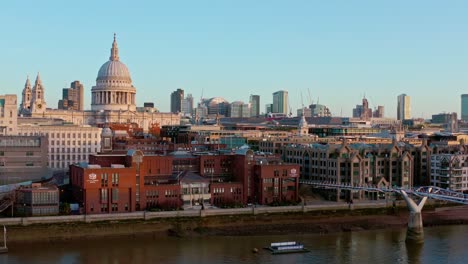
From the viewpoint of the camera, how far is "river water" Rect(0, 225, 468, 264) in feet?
104

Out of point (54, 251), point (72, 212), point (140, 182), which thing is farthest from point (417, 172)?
point (54, 251)

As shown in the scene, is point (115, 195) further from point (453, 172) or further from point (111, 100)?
point (111, 100)

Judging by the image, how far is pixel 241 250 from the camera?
33.9 meters

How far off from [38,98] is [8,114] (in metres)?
31.1

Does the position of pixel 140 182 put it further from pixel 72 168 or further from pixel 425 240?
pixel 425 240

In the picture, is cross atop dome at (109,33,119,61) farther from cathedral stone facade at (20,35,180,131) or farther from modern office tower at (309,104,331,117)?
modern office tower at (309,104,331,117)

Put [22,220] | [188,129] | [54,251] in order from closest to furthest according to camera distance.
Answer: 1. [54,251]
2. [22,220]
3. [188,129]

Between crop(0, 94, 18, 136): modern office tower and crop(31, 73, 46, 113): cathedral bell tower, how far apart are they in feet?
93.8

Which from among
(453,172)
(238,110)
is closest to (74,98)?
(238,110)

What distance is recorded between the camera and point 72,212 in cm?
3828

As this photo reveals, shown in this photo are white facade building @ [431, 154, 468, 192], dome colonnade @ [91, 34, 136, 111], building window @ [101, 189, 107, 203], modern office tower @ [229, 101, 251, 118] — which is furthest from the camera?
modern office tower @ [229, 101, 251, 118]

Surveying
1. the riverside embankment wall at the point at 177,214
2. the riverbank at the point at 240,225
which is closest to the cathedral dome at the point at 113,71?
the riverside embankment wall at the point at 177,214

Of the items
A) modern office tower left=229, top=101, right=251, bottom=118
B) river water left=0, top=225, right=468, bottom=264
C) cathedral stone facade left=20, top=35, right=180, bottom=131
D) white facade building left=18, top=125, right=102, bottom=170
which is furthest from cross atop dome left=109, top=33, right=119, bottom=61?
modern office tower left=229, top=101, right=251, bottom=118

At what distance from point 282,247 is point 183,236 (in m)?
5.90
